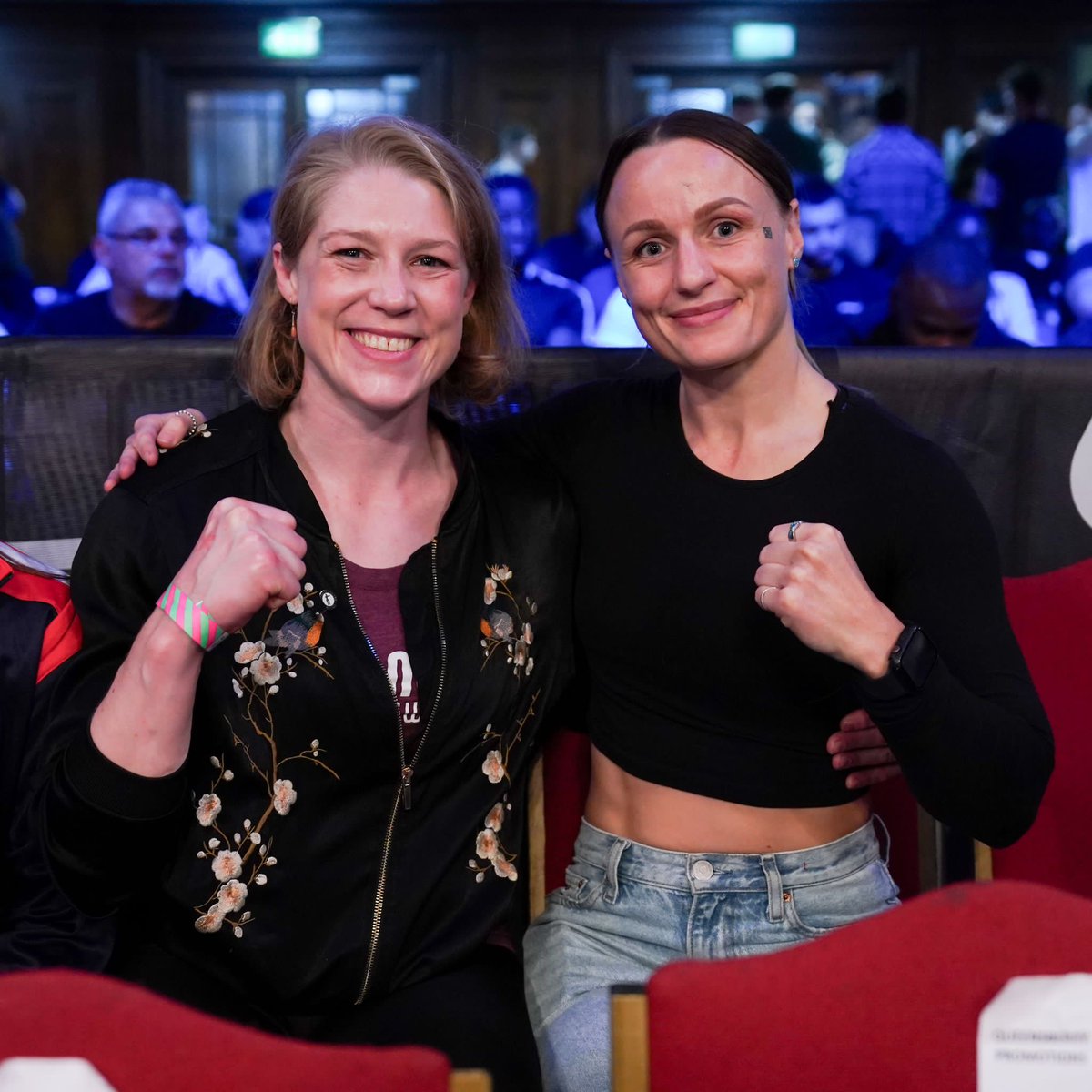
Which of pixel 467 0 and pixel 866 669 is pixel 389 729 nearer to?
pixel 866 669

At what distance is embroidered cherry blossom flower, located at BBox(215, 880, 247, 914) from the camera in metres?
1.53

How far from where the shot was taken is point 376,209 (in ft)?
5.25

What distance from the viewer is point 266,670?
5.04ft

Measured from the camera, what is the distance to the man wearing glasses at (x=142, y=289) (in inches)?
156

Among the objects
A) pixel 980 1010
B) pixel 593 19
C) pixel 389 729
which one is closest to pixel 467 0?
pixel 593 19

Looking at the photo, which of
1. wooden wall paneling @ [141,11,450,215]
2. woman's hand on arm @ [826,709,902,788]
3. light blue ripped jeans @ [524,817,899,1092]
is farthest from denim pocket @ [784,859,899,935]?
wooden wall paneling @ [141,11,450,215]

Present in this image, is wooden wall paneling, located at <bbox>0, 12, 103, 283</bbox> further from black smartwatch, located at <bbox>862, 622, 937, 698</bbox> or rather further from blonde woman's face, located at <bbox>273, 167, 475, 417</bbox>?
black smartwatch, located at <bbox>862, 622, 937, 698</bbox>

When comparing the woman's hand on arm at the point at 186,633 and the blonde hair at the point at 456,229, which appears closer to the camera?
the woman's hand on arm at the point at 186,633

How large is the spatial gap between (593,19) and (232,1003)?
25.7 feet

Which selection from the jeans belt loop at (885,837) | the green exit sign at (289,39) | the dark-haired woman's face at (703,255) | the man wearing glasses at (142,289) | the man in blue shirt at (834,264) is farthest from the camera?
the green exit sign at (289,39)

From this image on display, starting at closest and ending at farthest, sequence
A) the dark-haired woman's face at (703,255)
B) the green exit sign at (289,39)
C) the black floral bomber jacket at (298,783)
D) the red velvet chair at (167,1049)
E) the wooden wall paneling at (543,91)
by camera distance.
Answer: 1. the red velvet chair at (167,1049)
2. the black floral bomber jacket at (298,783)
3. the dark-haired woman's face at (703,255)
4. the wooden wall paneling at (543,91)
5. the green exit sign at (289,39)

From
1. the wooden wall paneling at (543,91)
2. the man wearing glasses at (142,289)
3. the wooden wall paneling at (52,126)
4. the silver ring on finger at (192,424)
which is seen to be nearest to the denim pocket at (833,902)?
the silver ring on finger at (192,424)

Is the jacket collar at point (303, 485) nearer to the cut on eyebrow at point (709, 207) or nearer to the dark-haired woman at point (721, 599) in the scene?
the dark-haired woman at point (721, 599)

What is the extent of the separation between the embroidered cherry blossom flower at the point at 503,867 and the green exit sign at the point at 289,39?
7.78 metres
